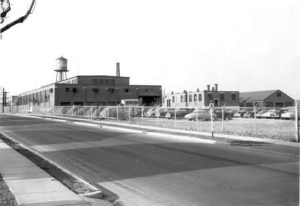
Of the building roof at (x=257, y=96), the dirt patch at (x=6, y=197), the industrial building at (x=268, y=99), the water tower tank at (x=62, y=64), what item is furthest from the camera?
the water tower tank at (x=62, y=64)

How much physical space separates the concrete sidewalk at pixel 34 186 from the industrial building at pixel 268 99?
92.7m

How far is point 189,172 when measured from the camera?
9391 millimetres

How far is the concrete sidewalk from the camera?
6.44 metres

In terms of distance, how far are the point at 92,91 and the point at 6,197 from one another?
8229 cm

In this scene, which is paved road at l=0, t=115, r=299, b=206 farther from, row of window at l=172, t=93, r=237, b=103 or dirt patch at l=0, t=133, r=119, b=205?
row of window at l=172, t=93, r=237, b=103

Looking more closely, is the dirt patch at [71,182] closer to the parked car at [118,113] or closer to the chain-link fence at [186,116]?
the chain-link fence at [186,116]

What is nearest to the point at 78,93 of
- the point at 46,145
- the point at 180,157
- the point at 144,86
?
the point at 144,86

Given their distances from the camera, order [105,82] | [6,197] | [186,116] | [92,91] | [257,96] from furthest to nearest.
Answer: [257,96] < [105,82] < [92,91] < [186,116] < [6,197]

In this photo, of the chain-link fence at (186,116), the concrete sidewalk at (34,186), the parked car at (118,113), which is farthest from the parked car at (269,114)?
the concrete sidewalk at (34,186)

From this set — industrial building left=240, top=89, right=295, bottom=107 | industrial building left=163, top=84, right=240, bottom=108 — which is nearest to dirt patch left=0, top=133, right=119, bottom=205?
industrial building left=163, top=84, right=240, bottom=108

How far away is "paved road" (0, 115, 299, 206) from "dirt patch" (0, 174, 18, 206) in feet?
6.48

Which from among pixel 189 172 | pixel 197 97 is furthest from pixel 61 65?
pixel 189 172

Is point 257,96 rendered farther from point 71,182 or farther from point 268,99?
point 71,182

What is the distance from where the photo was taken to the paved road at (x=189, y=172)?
6.92 metres
